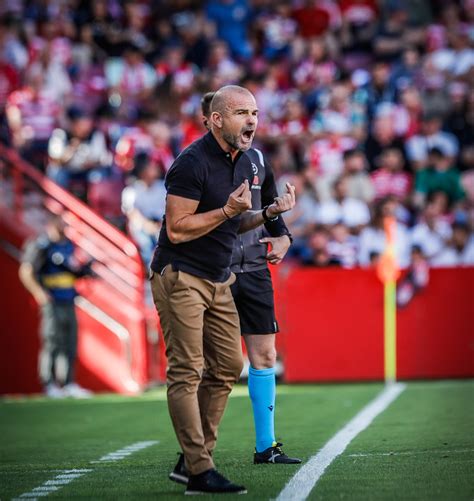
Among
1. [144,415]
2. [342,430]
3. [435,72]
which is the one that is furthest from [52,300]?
[435,72]

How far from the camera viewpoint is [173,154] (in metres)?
17.6

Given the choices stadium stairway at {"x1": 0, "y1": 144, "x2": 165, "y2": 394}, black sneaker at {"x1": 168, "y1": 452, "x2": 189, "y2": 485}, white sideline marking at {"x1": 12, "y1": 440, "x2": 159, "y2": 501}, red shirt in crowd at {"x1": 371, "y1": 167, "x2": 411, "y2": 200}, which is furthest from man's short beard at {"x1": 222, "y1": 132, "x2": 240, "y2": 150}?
red shirt in crowd at {"x1": 371, "y1": 167, "x2": 411, "y2": 200}

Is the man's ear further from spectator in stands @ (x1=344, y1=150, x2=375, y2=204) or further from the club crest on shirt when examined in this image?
spectator in stands @ (x1=344, y1=150, x2=375, y2=204)

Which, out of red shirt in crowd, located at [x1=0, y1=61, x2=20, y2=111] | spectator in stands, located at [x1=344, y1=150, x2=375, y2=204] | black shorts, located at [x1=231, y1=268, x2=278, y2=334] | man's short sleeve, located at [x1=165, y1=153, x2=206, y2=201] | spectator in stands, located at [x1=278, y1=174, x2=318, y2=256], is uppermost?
red shirt in crowd, located at [x1=0, y1=61, x2=20, y2=111]

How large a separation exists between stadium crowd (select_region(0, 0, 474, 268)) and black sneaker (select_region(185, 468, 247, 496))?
9.82 m

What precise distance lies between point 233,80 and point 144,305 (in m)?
5.01

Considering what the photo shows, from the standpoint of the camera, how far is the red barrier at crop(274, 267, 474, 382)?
50.2 feet

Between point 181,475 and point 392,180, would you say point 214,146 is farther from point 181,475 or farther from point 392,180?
point 392,180

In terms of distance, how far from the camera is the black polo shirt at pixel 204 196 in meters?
6.23

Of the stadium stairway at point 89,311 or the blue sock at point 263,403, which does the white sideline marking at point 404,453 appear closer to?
the blue sock at point 263,403

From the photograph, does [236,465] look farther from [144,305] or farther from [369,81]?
[369,81]

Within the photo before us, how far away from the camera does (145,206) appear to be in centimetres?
1620

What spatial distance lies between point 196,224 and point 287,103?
12213 mm

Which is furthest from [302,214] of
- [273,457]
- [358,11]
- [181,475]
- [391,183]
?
[181,475]
